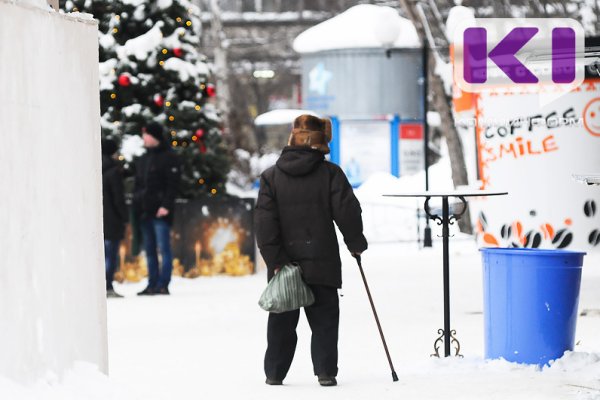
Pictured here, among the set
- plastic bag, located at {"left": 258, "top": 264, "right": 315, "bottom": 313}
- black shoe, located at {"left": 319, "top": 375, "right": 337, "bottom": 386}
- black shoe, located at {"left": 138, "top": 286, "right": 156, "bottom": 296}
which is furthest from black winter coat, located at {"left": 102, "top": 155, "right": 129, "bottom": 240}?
black shoe, located at {"left": 319, "top": 375, "right": 337, "bottom": 386}

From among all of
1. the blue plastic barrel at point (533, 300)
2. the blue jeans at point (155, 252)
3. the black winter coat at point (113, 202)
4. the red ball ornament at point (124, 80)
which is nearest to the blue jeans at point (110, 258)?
the black winter coat at point (113, 202)

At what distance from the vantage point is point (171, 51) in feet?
59.4

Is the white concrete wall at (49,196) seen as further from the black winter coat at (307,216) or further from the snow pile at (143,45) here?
the snow pile at (143,45)

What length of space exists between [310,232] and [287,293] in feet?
1.33

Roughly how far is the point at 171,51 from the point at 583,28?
1077 cm

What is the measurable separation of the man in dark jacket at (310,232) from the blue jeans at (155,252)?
635 centimetres

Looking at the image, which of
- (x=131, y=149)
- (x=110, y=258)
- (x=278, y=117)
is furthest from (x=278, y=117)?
(x=110, y=258)

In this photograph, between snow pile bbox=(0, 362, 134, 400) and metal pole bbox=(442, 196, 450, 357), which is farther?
metal pole bbox=(442, 196, 450, 357)

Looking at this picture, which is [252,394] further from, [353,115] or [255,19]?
[255,19]

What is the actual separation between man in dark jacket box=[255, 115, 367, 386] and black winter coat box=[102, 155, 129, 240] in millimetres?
6141

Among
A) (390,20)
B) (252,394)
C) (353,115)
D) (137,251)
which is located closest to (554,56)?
(252,394)

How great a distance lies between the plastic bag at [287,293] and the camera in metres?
8.95

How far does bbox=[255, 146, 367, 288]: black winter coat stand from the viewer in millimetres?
9031

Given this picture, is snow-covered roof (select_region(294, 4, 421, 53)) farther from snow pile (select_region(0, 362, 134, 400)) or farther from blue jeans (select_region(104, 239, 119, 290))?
snow pile (select_region(0, 362, 134, 400))
